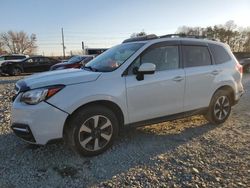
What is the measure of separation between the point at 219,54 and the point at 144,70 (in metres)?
2.16

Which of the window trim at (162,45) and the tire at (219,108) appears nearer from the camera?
the window trim at (162,45)

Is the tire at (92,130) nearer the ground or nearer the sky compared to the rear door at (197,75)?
nearer the ground

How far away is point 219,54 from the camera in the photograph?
214 inches

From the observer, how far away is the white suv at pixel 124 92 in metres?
3.62

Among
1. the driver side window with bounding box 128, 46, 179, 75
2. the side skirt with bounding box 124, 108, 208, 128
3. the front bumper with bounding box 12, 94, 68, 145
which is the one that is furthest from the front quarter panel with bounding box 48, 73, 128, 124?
the driver side window with bounding box 128, 46, 179, 75

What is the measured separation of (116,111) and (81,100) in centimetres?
65

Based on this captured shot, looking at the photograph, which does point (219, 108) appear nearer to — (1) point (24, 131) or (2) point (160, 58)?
(2) point (160, 58)

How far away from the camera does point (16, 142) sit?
4.55 meters

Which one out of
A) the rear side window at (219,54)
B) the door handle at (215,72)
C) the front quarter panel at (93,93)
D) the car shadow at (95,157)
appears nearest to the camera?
the car shadow at (95,157)

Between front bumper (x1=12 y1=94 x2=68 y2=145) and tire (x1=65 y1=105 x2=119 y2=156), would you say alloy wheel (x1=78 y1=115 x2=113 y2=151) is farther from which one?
front bumper (x1=12 y1=94 x2=68 y2=145)

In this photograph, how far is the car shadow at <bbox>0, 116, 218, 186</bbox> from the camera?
3518mm

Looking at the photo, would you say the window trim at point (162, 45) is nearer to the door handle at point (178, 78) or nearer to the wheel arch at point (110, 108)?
the door handle at point (178, 78)

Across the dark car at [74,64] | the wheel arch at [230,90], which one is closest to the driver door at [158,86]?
the wheel arch at [230,90]

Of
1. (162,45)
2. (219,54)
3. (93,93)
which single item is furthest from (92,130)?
(219,54)
